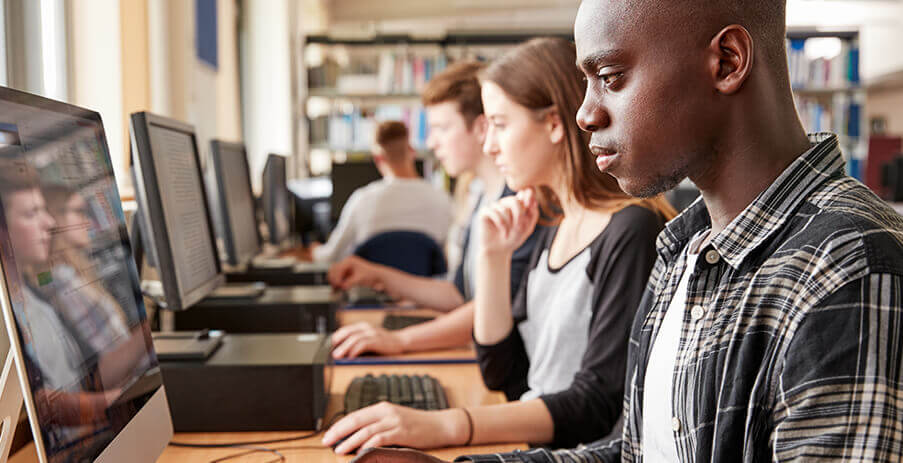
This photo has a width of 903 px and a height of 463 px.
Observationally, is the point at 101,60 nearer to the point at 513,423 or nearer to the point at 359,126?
the point at 513,423

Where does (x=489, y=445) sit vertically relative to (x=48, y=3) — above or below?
below

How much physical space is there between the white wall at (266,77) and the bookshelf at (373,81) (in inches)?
9.1

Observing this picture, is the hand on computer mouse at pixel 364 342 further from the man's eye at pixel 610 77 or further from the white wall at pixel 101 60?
the man's eye at pixel 610 77

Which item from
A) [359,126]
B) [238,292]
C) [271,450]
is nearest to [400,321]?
[238,292]

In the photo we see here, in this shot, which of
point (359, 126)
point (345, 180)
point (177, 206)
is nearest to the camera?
point (177, 206)

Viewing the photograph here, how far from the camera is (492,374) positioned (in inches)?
64.7

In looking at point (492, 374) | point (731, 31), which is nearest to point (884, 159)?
point (492, 374)

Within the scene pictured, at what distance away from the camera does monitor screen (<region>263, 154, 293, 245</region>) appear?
123 inches

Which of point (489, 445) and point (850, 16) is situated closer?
point (489, 445)

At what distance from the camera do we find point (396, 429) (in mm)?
1201

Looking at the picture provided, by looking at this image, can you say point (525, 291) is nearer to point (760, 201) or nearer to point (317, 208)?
point (760, 201)

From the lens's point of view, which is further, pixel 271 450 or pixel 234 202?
pixel 234 202

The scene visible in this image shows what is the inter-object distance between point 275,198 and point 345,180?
1.74 metres

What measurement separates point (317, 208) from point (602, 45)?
13.7ft
